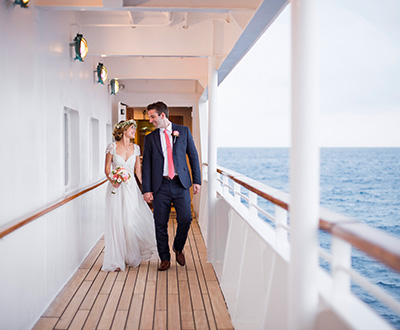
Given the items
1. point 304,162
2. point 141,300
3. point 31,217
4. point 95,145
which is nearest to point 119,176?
point 141,300

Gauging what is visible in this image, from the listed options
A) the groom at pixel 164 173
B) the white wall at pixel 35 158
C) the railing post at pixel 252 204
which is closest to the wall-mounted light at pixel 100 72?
the white wall at pixel 35 158

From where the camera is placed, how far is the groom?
14.8ft

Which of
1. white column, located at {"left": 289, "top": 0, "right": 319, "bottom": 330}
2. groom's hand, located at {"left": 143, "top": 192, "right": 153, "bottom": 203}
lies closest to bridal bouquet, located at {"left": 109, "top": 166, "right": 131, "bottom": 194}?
groom's hand, located at {"left": 143, "top": 192, "right": 153, "bottom": 203}

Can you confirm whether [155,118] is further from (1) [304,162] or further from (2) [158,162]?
(1) [304,162]

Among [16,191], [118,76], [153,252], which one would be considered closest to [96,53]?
[118,76]

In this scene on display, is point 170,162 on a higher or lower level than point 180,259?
higher

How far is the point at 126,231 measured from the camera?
4.90 m

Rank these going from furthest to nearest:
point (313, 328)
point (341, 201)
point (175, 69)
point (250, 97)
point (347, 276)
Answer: point (250, 97)
point (341, 201)
point (175, 69)
point (313, 328)
point (347, 276)

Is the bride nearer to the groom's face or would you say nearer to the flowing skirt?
the flowing skirt

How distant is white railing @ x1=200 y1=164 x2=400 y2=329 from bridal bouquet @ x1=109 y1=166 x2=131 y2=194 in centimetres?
137

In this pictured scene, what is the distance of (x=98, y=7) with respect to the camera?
3471mm

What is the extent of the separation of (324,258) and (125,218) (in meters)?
3.43

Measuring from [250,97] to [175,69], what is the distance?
2062 inches

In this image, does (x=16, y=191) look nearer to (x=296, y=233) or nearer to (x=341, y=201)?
(x=296, y=233)
